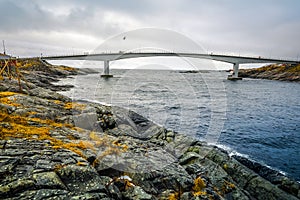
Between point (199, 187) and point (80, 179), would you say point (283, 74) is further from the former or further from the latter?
point (80, 179)

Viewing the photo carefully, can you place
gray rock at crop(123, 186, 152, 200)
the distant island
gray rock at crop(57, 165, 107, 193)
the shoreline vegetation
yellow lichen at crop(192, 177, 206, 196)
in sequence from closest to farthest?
the shoreline vegetation, gray rock at crop(57, 165, 107, 193), gray rock at crop(123, 186, 152, 200), yellow lichen at crop(192, 177, 206, 196), the distant island

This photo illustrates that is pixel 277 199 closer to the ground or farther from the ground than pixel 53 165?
closer to the ground

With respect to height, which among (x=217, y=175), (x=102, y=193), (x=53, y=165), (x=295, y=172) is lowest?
(x=295, y=172)

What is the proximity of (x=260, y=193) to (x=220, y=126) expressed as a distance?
1462 centimetres

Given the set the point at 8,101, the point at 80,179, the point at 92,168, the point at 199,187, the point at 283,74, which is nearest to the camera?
the point at 80,179

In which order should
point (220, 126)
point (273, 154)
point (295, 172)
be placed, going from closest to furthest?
point (295, 172) < point (273, 154) < point (220, 126)

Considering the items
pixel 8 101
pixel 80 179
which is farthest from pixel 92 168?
pixel 8 101

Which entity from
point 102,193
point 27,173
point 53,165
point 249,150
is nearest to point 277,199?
point 249,150

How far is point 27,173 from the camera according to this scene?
5512 millimetres

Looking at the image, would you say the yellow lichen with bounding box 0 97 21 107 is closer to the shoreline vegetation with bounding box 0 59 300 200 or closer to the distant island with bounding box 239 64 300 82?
the shoreline vegetation with bounding box 0 59 300 200

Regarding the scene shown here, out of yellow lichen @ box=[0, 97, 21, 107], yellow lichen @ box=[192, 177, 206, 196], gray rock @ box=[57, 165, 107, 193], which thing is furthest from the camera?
yellow lichen @ box=[0, 97, 21, 107]

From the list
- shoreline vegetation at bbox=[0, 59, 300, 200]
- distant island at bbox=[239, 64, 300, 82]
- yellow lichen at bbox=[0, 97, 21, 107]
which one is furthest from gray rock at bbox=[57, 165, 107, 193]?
distant island at bbox=[239, 64, 300, 82]

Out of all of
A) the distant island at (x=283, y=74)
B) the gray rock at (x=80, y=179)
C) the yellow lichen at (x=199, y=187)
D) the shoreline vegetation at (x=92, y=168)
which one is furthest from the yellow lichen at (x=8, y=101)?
the distant island at (x=283, y=74)

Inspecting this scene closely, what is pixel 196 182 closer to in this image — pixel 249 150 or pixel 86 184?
pixel 86 184
